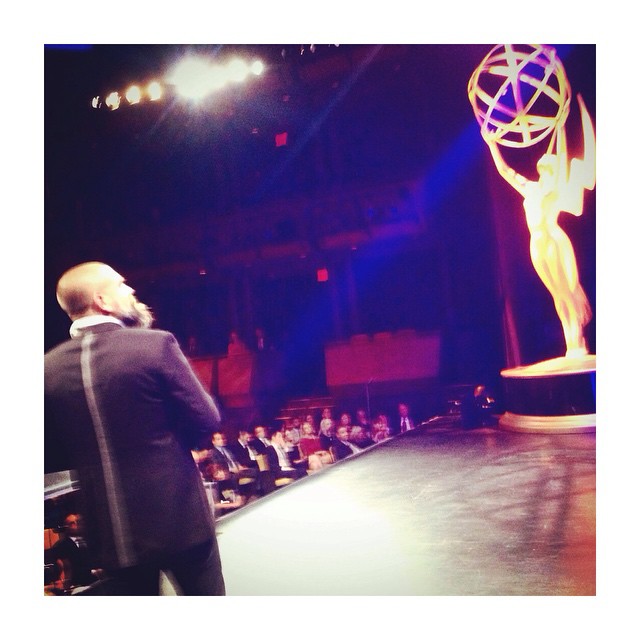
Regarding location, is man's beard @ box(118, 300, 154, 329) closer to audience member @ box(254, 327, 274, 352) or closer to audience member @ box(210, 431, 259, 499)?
audience member @ box(210, 431, 259, 499)

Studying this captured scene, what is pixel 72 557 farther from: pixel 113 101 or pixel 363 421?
pixel 113 101

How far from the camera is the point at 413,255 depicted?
501 cm

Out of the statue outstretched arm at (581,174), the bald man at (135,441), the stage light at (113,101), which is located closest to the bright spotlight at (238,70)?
the stage light at (113,101)

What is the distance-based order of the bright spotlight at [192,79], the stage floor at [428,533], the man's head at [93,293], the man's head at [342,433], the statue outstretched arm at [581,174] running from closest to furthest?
1. the man's head at [93,293]
2. the stage floor at [428,533]
3. the statue outstretched arm at [581,174]
4. the bright spotlight at [192,79]
5. the man's head at [342,433]

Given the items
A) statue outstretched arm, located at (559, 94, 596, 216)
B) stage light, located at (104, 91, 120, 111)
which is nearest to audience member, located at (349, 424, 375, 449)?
statue outstretched arm, located at (559, 94, 596, 216)

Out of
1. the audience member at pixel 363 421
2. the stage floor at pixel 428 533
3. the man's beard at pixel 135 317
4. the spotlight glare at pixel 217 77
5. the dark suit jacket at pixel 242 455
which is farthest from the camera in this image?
the audience member at pixel 363 421

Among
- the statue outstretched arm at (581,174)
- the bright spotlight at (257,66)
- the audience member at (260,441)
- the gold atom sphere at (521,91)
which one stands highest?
the bright spotlight at (257,66)

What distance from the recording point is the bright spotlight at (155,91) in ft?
12.9

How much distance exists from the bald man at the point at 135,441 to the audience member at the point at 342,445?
2839mm

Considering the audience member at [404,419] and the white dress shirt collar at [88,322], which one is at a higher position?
the white dress shirt collar at [88,322]

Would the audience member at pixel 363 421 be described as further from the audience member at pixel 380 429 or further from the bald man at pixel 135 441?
the bald man at pixel 135 441
